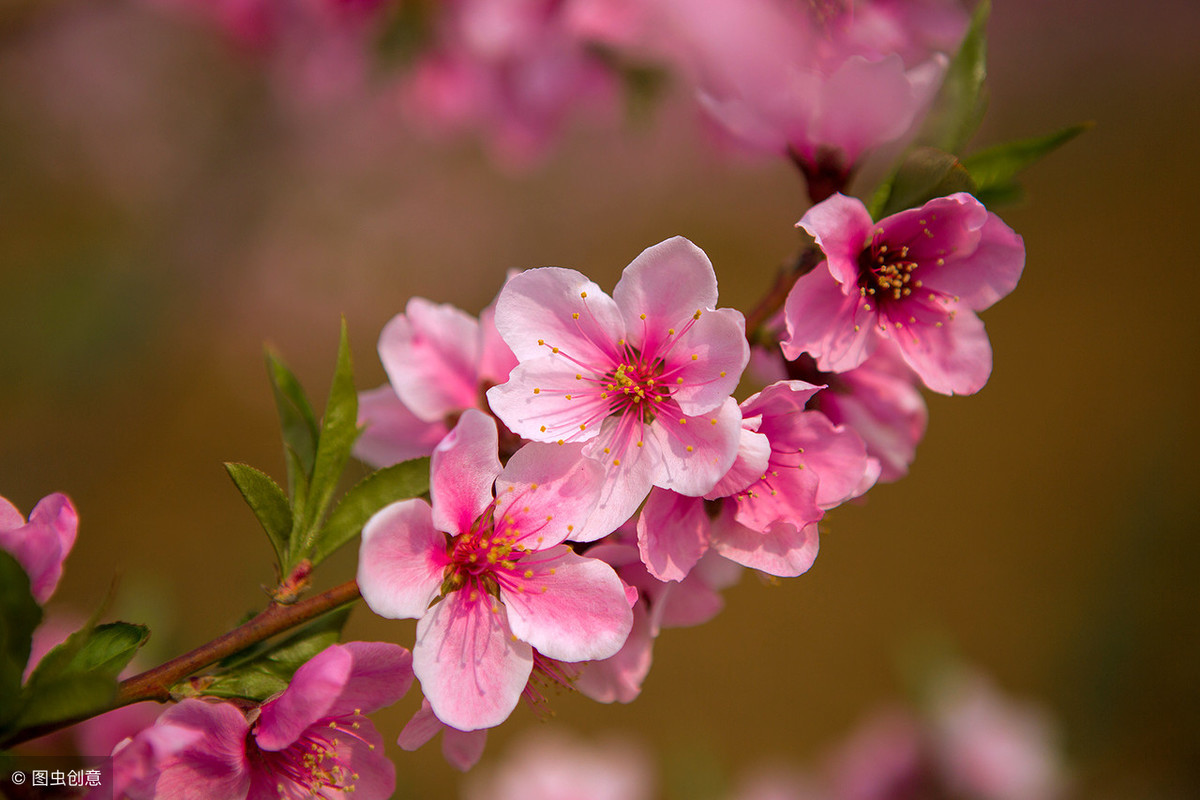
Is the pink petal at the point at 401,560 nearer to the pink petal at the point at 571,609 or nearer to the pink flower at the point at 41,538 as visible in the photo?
the pink petal at the point at 571,609

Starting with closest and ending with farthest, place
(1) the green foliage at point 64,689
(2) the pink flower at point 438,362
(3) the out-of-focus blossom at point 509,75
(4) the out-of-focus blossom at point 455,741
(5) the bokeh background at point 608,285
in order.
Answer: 1. (1) the green foliage at point 64,689
2. (4) the out-of-focus blossom at point 455,741
3. (2) the pink flower at point 438,362
4. (3) the out-of-focus blossom at point 509,75
5. (5) the bokeh background at point 608,285

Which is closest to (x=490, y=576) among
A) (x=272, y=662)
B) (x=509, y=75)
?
(x=272, y=662)

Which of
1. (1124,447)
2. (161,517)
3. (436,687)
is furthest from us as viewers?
(1124,447)

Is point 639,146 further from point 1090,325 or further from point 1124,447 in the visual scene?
point 1124,447

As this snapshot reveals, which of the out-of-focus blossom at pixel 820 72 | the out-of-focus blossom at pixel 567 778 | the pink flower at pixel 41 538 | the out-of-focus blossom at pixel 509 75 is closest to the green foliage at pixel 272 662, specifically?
the pink flower at pixel 41 538

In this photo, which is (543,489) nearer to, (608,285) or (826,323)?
(826,323)

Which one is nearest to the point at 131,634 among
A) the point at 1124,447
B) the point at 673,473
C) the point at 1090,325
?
the point at 673,473
